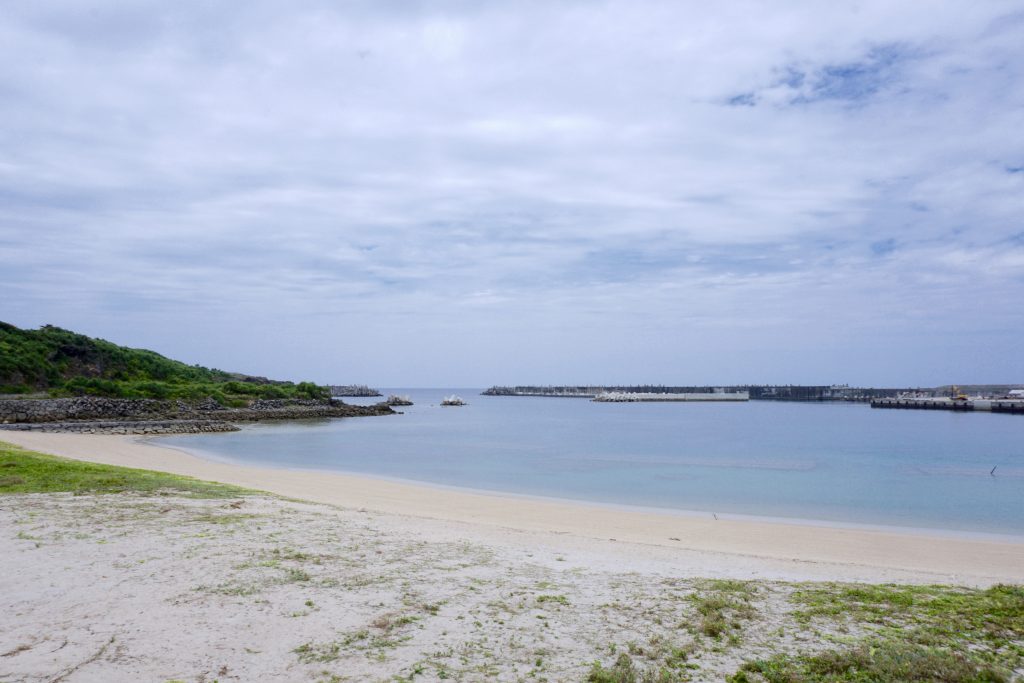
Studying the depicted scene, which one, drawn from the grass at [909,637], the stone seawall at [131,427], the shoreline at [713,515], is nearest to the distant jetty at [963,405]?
the shoreline at [713,515]

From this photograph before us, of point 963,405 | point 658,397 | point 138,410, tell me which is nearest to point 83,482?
point 138,410

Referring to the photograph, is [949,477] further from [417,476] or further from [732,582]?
[732,582]

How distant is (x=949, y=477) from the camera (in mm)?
24453

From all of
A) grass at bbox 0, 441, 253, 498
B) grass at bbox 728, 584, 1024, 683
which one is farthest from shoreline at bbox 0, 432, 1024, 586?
grass at bbox 0, 441, 253, 498

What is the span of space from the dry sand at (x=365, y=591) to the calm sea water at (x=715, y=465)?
6.36 metres

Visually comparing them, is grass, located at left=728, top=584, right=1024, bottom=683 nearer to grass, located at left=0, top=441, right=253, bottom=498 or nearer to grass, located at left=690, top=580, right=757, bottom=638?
grass, located at left=690, top=580, right=757, bottom=638

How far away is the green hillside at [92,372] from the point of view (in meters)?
52.1

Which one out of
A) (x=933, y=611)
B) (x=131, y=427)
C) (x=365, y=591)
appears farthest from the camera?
(x=131, y=427)

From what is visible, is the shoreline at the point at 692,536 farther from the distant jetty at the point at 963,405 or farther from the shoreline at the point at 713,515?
the distant jetty at the point at 963,405

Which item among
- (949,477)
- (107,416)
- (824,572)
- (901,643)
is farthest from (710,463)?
(107,416)

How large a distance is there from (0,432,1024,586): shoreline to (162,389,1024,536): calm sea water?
2171 millimetres

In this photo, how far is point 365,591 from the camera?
21.7 ft

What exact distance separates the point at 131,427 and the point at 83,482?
30.7 meters

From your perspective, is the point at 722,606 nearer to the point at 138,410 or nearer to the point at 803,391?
the point at 138,410
